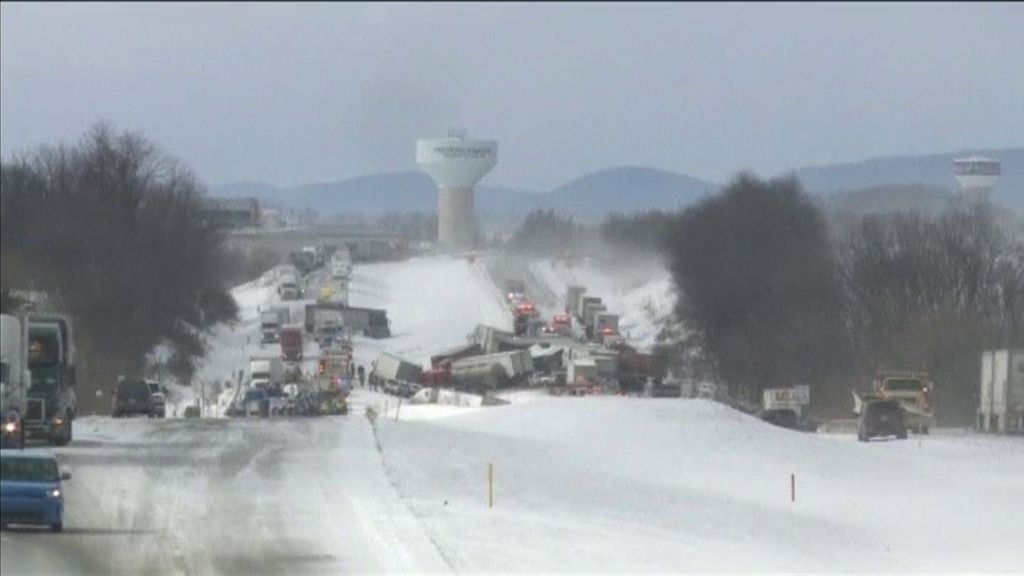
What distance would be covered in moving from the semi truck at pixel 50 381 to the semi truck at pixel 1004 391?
32728mm

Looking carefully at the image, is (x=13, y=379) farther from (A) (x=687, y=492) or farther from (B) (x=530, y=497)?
(A) (x=687, y=492)

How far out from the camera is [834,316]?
9800cm

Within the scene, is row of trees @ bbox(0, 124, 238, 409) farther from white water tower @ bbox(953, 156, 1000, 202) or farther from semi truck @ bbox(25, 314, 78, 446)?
white water tower @ bbox(953, 156, 1000, 202)

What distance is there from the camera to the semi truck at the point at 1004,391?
70.0 metres

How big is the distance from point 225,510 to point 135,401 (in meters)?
30.7

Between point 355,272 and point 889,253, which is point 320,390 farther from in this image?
point 355,272

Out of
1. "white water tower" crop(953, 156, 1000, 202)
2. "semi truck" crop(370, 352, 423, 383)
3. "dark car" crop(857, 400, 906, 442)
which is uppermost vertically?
"white water tower" crop(953, 156, 1000, 202)

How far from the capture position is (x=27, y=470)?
30219 millimetres

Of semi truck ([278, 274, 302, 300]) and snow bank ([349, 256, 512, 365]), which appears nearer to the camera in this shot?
snow bank ([349, 256, 512, 365])

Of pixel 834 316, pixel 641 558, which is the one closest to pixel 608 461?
pixel 641 558

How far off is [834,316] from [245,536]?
69.1 metres

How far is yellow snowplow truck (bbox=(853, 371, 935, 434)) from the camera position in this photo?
233ft

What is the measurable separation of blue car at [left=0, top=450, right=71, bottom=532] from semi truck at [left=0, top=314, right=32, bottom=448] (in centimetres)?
865

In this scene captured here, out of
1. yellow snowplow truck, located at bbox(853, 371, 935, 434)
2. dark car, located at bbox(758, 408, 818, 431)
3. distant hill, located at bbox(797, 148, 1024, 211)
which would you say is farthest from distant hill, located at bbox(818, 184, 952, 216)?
dark car, located at bbox(758, 408, 818, 431)
